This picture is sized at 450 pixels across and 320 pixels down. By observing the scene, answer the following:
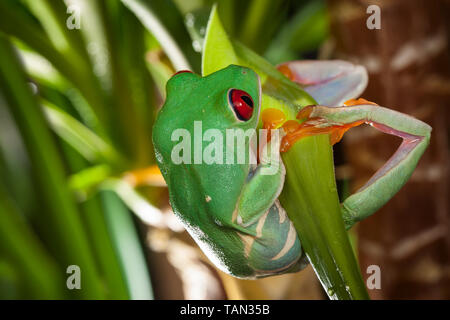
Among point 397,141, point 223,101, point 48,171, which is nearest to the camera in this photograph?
point 223,101

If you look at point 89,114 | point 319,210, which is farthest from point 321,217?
point 89,114

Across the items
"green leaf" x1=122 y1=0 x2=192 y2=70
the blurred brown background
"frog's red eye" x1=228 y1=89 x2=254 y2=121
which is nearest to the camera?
"frog's red eye" x1=228 y1=89 x2=254 y2=121

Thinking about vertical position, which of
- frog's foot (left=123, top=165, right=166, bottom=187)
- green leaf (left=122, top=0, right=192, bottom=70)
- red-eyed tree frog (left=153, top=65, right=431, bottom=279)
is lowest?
red-eyed tree frog (left=153, top=65, right=431, bottom=279)

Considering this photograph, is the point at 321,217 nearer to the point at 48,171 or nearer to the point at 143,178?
the point at 143,178

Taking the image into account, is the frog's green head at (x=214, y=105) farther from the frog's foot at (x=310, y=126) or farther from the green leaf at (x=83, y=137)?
the green leaf at (x=83, y=137)

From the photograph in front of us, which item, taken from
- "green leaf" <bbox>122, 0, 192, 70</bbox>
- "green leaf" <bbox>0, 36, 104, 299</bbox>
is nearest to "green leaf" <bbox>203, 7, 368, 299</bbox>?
"green leaf" <bbox>122, 0, 192, 70</bbox>

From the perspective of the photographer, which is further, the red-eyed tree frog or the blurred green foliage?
the blurred green foliage

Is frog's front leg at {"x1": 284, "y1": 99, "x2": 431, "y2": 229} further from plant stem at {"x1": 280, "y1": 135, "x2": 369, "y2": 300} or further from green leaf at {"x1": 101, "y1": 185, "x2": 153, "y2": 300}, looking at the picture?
green leaf at {"x1": 101, "y1": 185, "x2": 153, "y2": 300}
